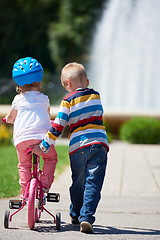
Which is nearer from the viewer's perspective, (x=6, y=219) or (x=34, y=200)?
(x=34, y=200)

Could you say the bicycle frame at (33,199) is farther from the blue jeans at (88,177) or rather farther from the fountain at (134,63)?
the fountain at (134,63)

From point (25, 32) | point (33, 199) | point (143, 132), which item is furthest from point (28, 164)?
point (25, 32)

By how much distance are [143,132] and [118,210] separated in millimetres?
9812

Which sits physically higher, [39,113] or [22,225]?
[39,113]

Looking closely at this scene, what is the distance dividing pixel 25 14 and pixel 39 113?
49383 millimetres

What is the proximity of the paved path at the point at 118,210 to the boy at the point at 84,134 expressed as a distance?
0.30 metres

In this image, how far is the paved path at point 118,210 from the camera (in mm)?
Result: 5145

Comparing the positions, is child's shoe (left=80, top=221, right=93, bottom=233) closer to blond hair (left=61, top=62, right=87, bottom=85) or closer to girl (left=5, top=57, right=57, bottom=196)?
girl (left=5, top=57, right=57, bottom=196)

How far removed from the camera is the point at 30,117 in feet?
17.2

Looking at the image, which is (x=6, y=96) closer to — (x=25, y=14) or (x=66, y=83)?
(x=25, y=14)

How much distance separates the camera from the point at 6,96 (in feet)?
127

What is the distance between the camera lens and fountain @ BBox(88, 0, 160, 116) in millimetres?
22672

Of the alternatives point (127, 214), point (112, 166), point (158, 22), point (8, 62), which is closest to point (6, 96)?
point (8, 62)

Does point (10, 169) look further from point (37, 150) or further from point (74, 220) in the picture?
point (37, 150)
